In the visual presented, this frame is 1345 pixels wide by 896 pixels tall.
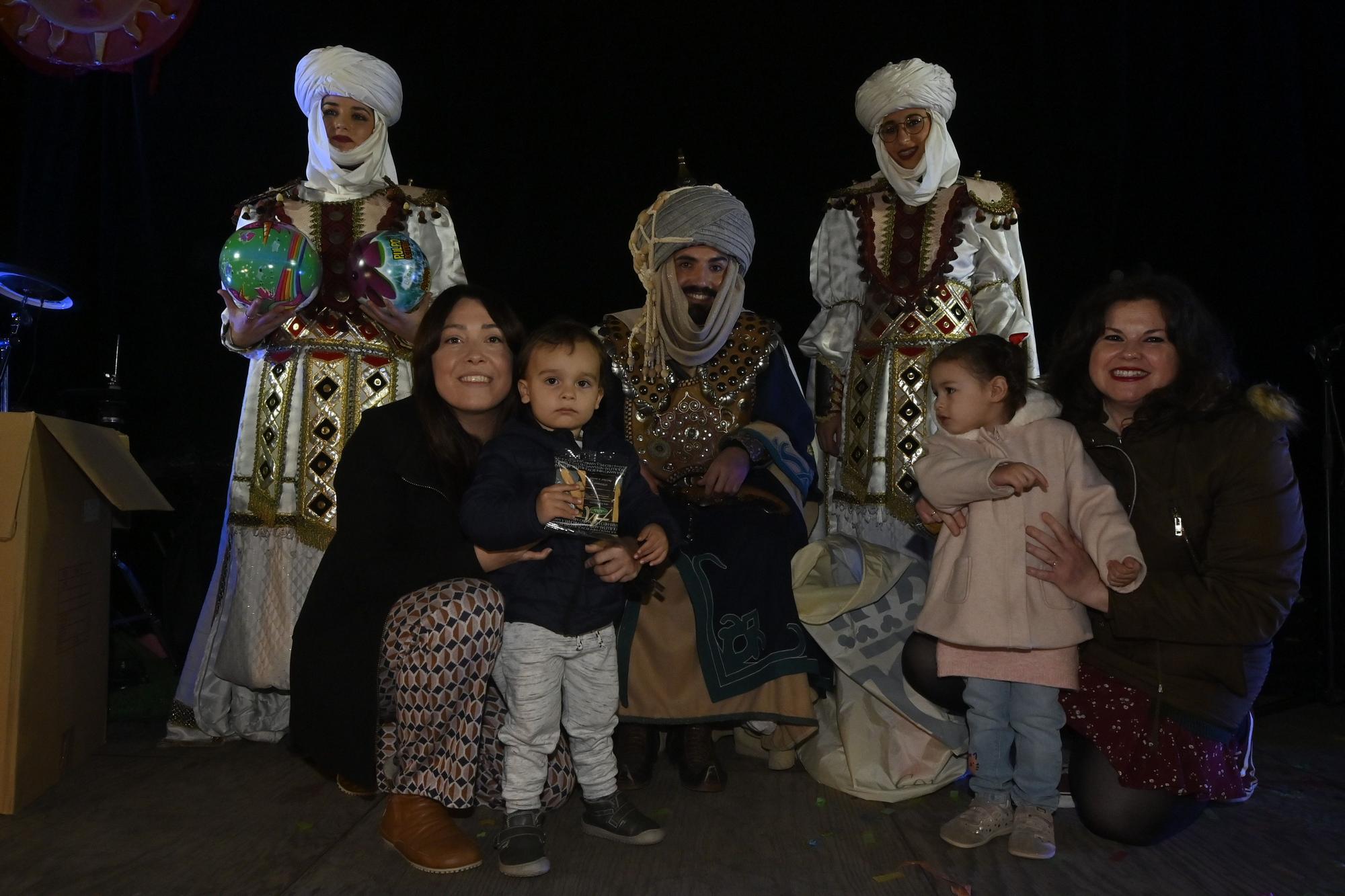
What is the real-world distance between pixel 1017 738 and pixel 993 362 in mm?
894

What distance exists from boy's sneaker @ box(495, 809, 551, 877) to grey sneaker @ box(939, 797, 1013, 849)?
914 mm

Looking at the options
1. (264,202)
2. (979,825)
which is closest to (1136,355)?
(979,825)

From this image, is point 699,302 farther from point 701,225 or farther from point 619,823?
point 619,823

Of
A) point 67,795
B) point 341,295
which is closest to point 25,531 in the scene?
point 67,795

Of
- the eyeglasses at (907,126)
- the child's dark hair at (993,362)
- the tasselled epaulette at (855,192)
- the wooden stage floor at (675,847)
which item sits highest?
the eyeglasses at (907,126)

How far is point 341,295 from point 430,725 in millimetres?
1555

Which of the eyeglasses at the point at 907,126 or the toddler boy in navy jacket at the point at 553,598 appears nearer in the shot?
the toddler boy in navy jacket at the point at 553,598

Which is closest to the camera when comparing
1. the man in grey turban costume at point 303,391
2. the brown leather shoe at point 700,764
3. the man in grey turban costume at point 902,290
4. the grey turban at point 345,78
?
the brown leather shoe at point 700,764

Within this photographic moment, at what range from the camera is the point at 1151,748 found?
7.59ft

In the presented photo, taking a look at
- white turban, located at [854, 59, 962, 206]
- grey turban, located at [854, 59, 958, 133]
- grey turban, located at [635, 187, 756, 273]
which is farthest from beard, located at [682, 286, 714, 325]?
grey turban, located at [854, 59, 958, 133]

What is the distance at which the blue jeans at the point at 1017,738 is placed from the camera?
234 cm

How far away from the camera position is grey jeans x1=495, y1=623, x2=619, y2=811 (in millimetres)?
2227

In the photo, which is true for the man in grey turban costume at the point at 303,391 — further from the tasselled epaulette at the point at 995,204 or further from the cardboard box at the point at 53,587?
the tasselled epaulette at the point at 995,204

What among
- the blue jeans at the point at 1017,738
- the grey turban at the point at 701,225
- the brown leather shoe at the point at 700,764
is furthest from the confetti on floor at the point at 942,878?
the grey turban at the point at 701,225
